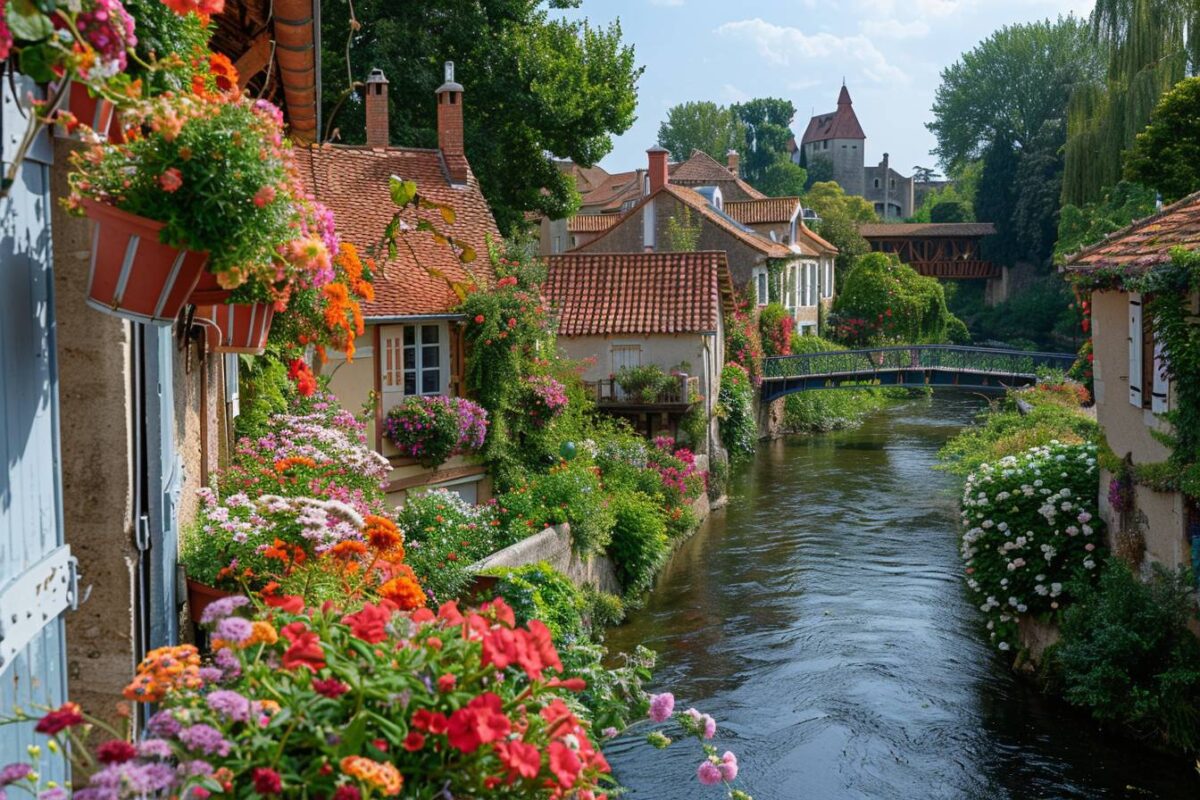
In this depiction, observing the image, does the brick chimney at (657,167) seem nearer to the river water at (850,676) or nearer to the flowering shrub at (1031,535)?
the river water at (850,676)

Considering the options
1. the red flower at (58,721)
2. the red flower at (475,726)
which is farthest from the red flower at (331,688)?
the red flower at (58,721)

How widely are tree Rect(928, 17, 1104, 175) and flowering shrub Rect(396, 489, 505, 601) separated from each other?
62.6 m

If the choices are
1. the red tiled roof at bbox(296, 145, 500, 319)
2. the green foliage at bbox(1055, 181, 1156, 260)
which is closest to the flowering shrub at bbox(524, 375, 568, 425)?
the red tiled roof at bbox(296, 145, 500, 319)

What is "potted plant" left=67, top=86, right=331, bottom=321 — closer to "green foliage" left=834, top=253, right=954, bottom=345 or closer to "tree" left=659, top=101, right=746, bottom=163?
"green foliage" left=834, top=253, right=954, bottom=345

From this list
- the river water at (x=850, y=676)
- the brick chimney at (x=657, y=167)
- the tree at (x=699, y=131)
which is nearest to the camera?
the river water at (x=850, y=676)

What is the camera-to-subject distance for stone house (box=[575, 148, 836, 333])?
38688 mm

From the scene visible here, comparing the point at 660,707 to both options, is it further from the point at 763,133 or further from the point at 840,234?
the point at 763,133

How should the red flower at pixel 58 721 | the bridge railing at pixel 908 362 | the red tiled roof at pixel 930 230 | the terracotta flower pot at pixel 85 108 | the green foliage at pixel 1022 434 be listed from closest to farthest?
1. the red flower at pixel 58 721
2. the terracotta flower pot at pixel 85 108
3. the green foliage at pixel 1022 434
4. the bridge railing at pixel 908 362
5. the red tiled roof at pixel 930 230

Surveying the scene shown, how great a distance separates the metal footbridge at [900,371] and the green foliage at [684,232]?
5.59 meters

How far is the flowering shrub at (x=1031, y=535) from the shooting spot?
1391 cm

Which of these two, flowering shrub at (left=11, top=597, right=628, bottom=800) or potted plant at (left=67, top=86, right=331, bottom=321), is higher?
potted plant at (left=67, top=86, right=331, bottom=321)

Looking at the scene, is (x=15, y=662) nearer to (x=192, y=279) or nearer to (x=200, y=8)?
(x=192, y=279)

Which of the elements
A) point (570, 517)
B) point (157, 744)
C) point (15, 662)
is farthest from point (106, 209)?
point (570, 517)

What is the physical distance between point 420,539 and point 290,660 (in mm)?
10835
